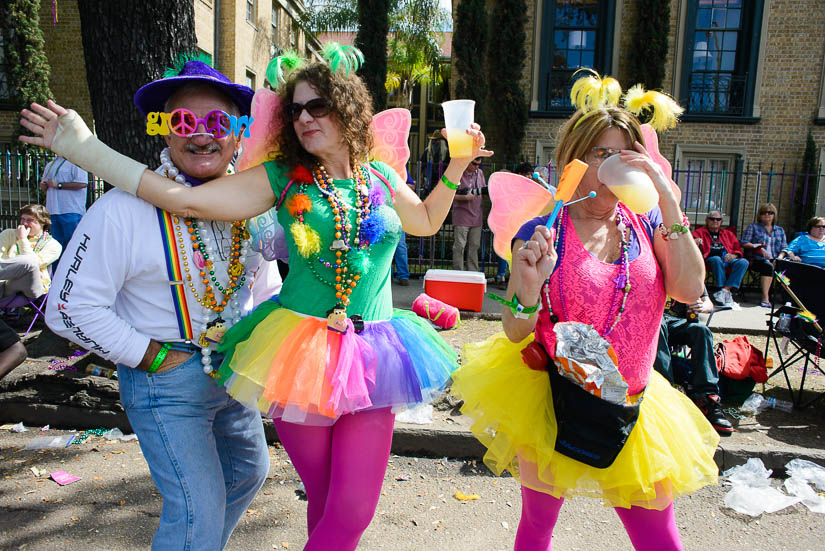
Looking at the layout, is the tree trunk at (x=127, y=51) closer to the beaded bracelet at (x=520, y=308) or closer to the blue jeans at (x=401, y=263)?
the beaded bracelet at (x=520, y=308)

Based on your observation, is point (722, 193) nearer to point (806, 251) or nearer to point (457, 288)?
point (806, 251)

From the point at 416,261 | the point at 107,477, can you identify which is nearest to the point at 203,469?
the point at 107,477

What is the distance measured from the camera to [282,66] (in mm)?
2320

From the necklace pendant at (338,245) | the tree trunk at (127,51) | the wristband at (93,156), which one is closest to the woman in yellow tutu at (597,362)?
the necklace pendant at (338,245)

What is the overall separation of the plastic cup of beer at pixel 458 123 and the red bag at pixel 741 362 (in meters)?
3.72

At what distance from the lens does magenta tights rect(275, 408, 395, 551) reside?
2.00 m

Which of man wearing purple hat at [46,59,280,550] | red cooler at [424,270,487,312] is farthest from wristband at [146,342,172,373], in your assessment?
red cooler at [424,270,487,312]

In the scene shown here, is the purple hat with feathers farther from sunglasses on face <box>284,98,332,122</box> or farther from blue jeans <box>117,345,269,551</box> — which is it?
blue jeans <box>117,345,269,551</box>

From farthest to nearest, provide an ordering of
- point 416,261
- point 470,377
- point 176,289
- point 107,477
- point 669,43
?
point 669,43, point 416,261, point 107,477, point 470,377, point 176,289

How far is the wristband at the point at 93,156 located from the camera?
6.27 feet

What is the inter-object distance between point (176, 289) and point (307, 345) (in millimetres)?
490

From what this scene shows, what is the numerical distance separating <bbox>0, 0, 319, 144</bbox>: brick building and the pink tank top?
863 cm

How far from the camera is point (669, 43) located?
1325 cm

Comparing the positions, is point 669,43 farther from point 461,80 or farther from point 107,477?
point 107,477
